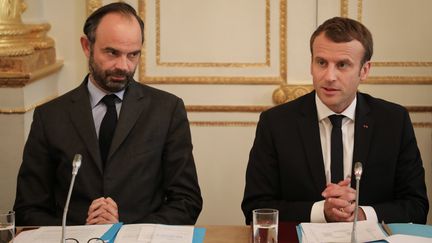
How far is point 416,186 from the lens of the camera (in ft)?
9.59

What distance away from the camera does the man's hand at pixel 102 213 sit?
2619mm

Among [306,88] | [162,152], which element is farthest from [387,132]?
[306,88]

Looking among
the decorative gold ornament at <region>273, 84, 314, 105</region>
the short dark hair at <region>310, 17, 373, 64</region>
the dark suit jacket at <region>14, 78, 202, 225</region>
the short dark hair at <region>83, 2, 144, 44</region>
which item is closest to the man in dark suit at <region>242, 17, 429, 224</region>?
the short dark hair at <region>310, 17, 373, 64</region>

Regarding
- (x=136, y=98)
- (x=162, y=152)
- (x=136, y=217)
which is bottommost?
(x=136, y=217)

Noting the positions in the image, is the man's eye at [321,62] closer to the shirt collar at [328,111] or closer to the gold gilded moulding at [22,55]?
the shirt collar at [328,111]

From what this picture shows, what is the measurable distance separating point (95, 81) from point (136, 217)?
0.55 metres

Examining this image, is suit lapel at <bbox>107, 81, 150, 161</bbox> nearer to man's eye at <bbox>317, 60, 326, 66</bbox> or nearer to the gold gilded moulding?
man's eye at <bbox>317, 60, 326, 66</bbox>

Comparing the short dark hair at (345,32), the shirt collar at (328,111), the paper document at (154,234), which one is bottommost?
the paper document at (154,234)

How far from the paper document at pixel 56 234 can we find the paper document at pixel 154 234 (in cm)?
7

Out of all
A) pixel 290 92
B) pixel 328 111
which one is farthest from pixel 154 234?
pixel 290 92

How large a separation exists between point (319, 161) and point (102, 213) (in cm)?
84

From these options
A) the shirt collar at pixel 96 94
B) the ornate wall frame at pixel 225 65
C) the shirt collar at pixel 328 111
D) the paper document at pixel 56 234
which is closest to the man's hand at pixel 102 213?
the paper document at pixel 56 234

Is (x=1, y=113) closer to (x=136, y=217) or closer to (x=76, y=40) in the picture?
(x=76, y=40)

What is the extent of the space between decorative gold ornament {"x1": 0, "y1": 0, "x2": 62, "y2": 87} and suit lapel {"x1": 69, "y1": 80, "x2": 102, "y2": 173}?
97cm
